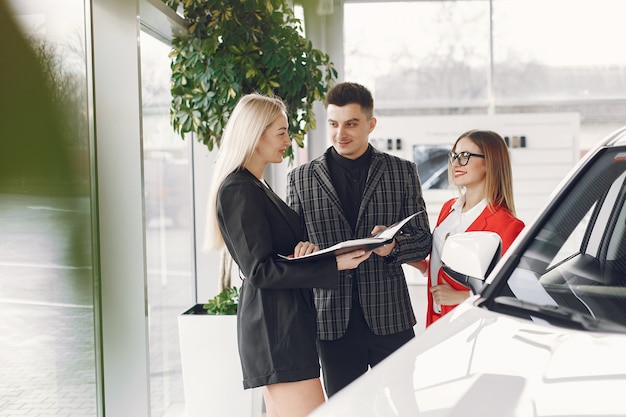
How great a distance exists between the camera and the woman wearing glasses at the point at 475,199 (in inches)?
87.1

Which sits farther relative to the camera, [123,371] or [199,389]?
[199,389]

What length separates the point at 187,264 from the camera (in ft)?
14.3

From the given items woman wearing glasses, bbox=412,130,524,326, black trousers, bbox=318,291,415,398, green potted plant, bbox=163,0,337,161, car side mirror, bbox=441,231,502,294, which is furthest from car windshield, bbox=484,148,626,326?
green potted plant, bbox=163,0,337,161

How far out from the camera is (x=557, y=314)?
3.96ft

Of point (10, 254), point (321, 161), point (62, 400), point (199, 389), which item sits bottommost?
point (199, 389)

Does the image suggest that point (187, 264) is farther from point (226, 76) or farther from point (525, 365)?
point (525, 365)

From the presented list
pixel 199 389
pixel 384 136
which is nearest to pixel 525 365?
pixel 199 389

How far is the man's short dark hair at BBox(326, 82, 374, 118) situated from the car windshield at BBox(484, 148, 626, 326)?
3.68ft

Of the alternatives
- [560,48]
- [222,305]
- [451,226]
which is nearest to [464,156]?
[451,226]

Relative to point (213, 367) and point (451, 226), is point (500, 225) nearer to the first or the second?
point (451, 226)

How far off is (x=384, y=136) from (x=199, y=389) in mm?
4259

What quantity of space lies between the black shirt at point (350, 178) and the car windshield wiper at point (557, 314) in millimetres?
→ 1221

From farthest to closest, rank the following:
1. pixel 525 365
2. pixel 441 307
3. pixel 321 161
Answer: pixel 321 161, pixel 441 307, pixel 525 365

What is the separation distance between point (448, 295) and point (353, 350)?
15.5 inches
